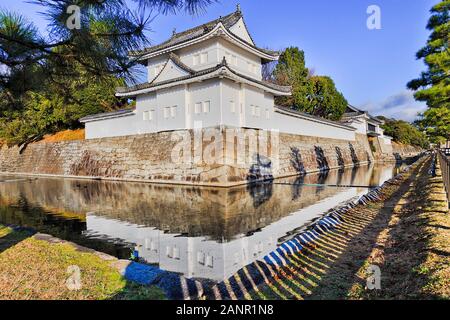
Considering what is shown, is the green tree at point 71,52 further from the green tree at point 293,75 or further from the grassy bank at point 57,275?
the green tree at point 293,75

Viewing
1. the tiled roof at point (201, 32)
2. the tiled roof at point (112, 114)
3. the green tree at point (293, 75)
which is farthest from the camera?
the green tree at point (293, 75)

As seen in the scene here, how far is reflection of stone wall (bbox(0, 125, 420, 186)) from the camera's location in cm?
1538

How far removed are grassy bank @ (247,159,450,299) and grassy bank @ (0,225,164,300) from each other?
4.81 feet

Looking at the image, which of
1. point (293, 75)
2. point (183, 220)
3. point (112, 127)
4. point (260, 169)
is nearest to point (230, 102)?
point (260, 169)

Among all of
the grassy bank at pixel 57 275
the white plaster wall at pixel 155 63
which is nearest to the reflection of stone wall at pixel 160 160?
the white plaster wall at pixel 155 63

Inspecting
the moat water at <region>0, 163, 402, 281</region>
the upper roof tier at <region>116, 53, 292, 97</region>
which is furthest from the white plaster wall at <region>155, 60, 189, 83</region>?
the moat water at <region>0, 163, 402, 281</region>

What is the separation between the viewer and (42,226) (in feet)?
23.2

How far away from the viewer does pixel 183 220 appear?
291 inches

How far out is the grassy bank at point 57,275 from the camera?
A: 10.0 ft

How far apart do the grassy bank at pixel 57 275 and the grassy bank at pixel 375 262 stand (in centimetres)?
146

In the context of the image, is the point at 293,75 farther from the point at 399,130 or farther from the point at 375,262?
the point at 399,130

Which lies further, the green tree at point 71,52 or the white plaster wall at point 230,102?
the white plaster wall at point 230,102

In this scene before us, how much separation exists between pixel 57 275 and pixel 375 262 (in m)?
4.09
